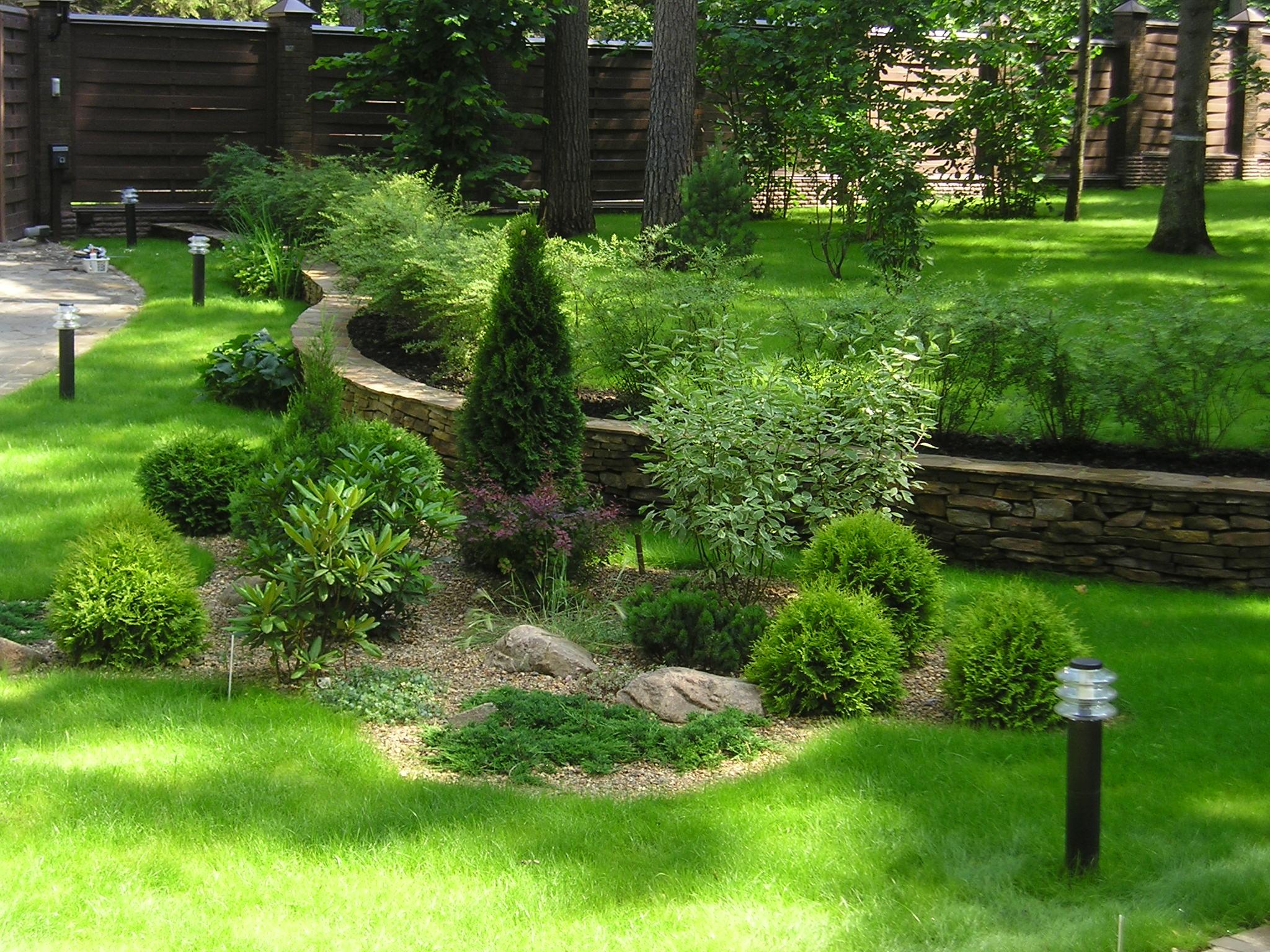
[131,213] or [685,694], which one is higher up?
[131,213]

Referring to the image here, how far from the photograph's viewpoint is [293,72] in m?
18.2

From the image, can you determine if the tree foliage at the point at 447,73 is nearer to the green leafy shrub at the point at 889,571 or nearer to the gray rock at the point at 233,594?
the gray rock at the point at 233,594

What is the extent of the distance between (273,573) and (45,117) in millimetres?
13926

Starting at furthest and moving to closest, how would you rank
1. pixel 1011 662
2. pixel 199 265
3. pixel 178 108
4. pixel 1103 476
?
pixel 178 108 → pixel 199 265 → pixel 1103 476 → pixel 1011 662

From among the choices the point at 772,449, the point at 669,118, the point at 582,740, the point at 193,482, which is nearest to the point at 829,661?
the point at 582,740

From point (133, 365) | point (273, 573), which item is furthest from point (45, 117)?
point (273, 573)

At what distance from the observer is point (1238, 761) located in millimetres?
4629

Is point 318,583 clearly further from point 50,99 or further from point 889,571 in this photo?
point 50,99

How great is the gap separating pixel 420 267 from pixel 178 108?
10.3m

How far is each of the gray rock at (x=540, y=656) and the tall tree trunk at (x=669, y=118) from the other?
8706 mm

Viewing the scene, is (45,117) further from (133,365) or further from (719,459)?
(719,459)

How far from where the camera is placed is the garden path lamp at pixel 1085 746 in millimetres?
3607

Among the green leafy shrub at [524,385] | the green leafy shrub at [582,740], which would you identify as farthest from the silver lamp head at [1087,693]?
the green leafy shrub at [524,385]

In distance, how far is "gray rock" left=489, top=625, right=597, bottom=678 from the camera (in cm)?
556
